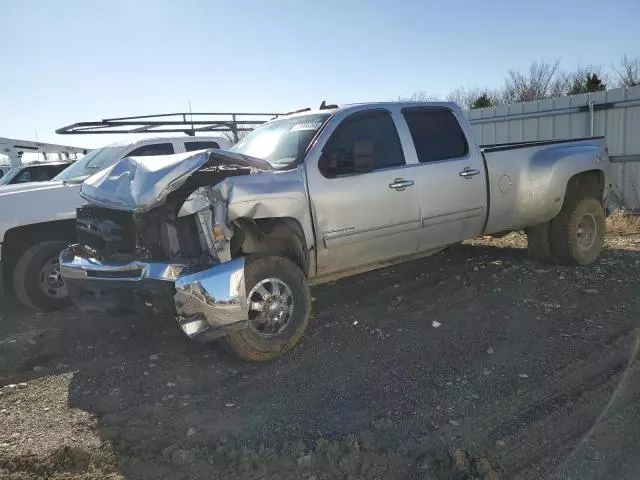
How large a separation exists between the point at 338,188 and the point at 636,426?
9.03ft

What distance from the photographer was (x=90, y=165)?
286 inches

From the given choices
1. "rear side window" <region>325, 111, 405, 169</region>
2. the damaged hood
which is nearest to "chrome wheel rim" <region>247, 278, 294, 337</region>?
the damaged hood

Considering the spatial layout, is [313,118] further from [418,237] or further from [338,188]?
[418,237]

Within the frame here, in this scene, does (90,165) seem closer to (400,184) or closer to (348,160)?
(348,160)


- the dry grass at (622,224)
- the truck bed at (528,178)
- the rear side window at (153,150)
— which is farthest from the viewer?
the dry grass at (622,224)

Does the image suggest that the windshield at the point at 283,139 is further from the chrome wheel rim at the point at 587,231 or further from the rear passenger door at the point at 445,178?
the chrome wheel rim at the point at 587,231

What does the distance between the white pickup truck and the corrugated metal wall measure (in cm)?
1003

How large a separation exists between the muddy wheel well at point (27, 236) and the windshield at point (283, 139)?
2.28 meters

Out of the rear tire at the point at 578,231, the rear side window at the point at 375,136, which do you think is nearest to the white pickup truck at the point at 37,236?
the rear side window at the point at 375,136

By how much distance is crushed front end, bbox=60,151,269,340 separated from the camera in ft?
13.0

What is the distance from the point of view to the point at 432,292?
6.05m

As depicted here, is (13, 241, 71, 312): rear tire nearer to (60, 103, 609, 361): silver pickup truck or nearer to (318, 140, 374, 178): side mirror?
(60, 103, 609, 361): silver pickup truck

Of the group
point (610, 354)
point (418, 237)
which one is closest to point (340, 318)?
point (418, 237)

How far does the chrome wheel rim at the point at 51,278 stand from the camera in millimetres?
6277
